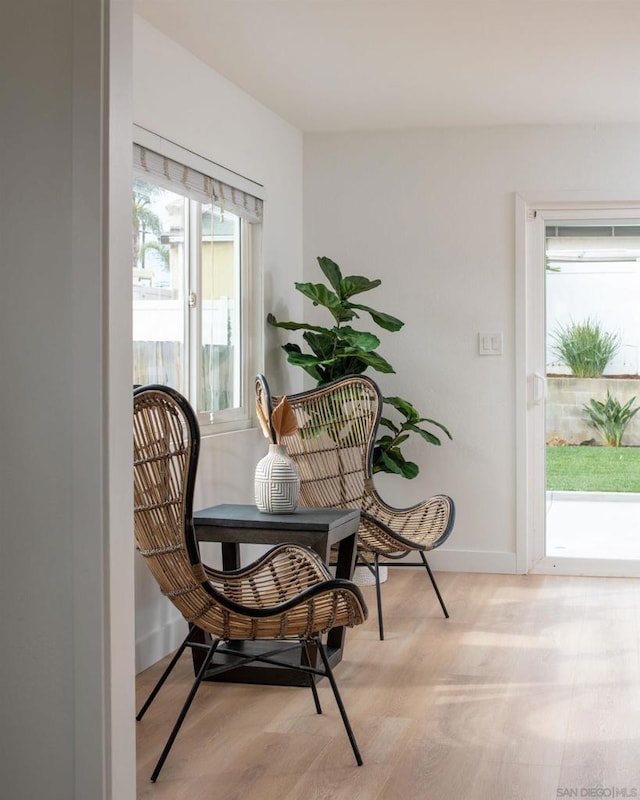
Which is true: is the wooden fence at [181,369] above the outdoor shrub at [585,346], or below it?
below

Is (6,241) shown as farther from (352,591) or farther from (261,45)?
(261,45)

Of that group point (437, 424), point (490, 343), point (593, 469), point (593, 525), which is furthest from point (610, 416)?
point (437, 424)

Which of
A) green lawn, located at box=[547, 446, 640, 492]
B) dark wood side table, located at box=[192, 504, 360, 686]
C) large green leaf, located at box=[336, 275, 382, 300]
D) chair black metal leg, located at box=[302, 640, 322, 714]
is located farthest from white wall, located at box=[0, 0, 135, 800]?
green lawn, located at box=[547, 446, 640, 492]

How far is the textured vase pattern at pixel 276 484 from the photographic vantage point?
3682mm

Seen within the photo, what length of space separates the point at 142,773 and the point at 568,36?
10.2 feet

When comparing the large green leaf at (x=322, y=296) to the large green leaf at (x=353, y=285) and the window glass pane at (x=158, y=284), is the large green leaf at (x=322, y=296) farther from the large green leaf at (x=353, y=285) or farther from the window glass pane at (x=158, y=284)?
the window glass pane at (x=158, y=284)

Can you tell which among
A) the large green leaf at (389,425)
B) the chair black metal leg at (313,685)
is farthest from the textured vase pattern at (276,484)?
the large green leaf at (389,425)

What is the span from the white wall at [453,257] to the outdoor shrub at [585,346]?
0.30 m

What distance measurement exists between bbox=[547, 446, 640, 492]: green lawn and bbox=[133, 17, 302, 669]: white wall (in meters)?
1.54

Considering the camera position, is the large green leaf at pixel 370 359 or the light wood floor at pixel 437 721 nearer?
the light wood floor at pixel 437 721

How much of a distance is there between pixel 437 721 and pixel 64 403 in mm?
1752

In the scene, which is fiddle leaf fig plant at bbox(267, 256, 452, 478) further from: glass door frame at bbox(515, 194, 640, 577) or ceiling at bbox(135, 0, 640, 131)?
ceiling at bbox(135, 0, 640, 131)

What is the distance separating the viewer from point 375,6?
362 cm

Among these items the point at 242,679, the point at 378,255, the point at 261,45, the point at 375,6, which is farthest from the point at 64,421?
the point at 378,255
